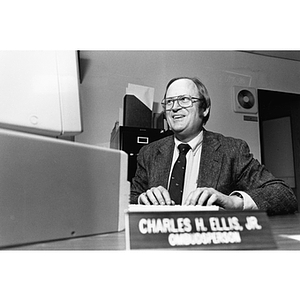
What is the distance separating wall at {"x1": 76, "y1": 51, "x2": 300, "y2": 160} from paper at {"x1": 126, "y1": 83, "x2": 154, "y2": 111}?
0.04 feet

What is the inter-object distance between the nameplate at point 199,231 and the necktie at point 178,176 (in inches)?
9.9

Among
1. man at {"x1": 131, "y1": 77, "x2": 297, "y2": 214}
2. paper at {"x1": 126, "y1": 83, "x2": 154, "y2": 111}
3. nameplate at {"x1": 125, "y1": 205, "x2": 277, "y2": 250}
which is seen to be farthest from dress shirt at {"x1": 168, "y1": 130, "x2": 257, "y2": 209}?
nameplate at {"x1": 125, "y1": 205, "x2": 277, "y2": 250}

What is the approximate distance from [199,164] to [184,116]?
0.14m

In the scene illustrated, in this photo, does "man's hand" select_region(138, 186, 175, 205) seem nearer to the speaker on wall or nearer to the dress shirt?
the dress shirt

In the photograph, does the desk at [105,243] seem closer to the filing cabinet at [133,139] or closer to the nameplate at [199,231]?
the nameplate at [199,231]

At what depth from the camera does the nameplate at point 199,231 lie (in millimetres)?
549

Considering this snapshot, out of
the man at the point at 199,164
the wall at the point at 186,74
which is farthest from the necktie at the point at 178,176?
the wall at the point at 186,74

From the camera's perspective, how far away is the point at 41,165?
60cm

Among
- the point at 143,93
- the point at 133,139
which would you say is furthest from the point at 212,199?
the point at 143,93

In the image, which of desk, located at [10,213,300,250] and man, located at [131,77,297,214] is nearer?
desk, located at [10,213,300,250]

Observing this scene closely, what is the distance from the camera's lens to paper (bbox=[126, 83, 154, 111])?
0.98 meters
